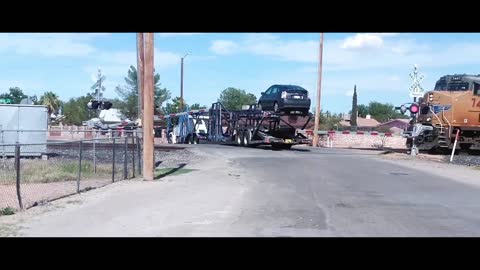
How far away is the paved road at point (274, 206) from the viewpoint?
32.6 feet

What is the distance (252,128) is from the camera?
31.9 metres

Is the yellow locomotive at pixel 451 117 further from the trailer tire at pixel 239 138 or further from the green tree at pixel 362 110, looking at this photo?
the green tree at pixel 362 110

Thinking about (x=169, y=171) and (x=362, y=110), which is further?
(x=362, y=110)

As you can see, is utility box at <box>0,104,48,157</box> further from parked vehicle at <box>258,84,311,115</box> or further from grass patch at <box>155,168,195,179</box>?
parked vehicle at <box>258,84,311,115</box>

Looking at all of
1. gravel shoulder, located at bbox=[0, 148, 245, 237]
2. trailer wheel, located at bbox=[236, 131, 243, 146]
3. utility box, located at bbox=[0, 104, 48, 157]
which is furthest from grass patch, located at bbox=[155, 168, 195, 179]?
trailer wheel, located at bbox=[236, 131, 243, 146]

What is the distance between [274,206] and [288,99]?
17842 millimetres

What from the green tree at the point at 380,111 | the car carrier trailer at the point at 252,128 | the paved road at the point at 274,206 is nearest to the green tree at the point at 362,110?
the green tree at the point at 380,111

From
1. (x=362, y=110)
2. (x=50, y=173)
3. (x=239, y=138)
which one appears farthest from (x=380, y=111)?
(x=50, y=173)

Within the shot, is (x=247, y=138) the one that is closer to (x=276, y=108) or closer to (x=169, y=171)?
(x=276, y=108)

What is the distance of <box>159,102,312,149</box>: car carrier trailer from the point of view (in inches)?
1217

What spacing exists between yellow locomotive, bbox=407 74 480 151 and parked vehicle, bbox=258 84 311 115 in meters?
5.50

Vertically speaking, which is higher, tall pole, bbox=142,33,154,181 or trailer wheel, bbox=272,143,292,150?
tall pole, bbox=142,33,154,181
